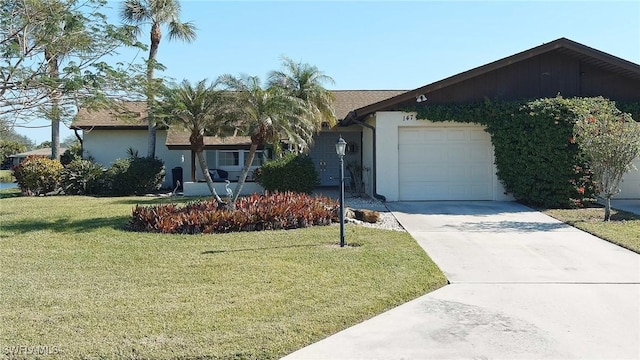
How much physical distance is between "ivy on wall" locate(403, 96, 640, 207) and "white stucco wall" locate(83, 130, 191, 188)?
12.9 metres

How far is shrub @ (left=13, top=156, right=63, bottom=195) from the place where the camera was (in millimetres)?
18062

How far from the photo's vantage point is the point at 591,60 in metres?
14.2

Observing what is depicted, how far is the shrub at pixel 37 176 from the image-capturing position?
18.1 m

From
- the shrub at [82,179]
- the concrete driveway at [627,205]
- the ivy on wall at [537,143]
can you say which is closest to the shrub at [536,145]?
the ivy on wall at [537,143]

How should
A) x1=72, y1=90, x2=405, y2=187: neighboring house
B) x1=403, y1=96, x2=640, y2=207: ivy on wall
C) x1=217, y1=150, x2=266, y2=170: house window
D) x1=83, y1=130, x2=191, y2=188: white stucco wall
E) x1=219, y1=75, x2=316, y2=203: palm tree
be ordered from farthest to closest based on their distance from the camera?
x1=83, y1=130, x2=191, y2=188: white stucco wall → x1=217, y1=150, x2=266, y2=170: house window → x1=72, y1=90, x2=405, y2=187: neighboring house → x1=403, y1=96, x2=640, y2=207: ivy on wall → x1=219, y1=75, x2=316, y2=203: palm tree

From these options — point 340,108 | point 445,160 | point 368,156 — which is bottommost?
point 445,160

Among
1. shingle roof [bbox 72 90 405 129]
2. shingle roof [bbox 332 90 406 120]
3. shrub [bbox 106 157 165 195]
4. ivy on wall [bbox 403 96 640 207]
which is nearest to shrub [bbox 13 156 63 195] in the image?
shrub [bbox 106 157 165 195]

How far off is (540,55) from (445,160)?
420cm

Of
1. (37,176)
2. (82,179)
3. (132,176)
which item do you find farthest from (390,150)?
(37,176)

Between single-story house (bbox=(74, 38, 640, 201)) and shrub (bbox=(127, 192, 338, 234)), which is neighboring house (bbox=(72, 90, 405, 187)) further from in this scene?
shrub (bbox=(127, 192, 338, 234))

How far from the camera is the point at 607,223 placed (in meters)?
10.4

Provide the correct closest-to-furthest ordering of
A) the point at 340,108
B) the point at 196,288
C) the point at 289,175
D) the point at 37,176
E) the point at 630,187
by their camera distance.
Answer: the point at 196,288 → the point at 630,187 → the point at 289,175 → the point at 37,176 → the point at 340,108

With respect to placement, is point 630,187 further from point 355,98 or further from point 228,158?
point 228,158

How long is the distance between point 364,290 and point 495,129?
9727 mm
